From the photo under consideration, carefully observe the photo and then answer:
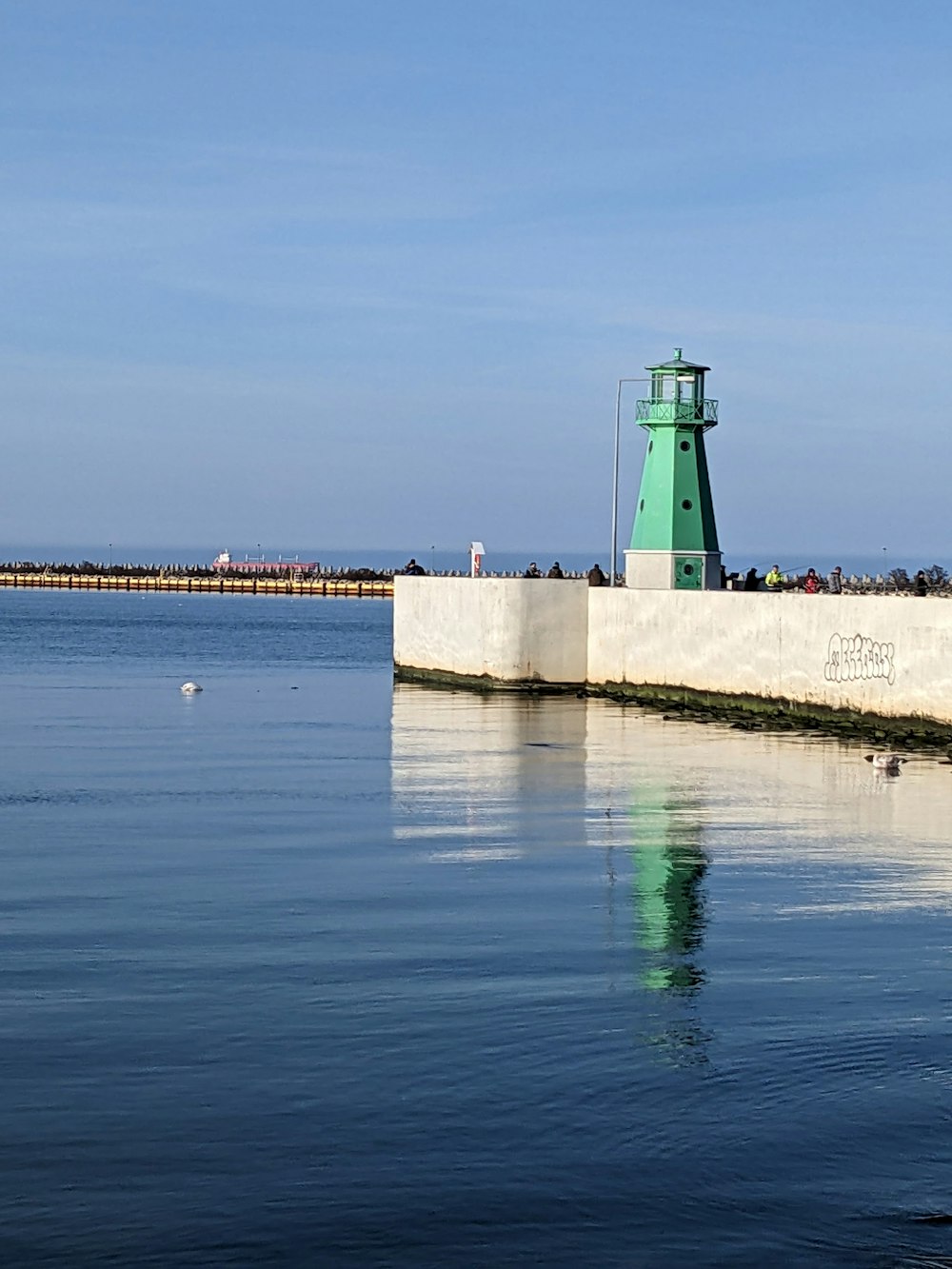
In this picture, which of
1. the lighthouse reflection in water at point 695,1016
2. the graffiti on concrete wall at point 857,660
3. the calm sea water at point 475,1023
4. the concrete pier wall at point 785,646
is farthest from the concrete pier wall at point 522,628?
the lighthouse reflection in water at point 695,1016

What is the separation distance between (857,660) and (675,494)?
10560 mm

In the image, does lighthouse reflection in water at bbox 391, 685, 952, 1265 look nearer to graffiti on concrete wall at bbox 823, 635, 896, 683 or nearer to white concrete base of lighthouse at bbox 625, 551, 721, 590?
graffiti on concrete wall at bbox 823, 635, 896, 683

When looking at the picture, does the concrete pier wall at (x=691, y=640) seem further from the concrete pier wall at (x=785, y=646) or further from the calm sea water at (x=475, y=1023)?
the calm sea water at (x=475, y=1023)

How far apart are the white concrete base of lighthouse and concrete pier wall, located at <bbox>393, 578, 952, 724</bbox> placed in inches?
67.1

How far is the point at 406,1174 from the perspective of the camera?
25.1 feet

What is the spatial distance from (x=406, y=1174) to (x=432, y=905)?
20.0 feet

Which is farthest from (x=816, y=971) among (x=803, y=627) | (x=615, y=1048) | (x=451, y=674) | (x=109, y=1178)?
(x=451, y=674)

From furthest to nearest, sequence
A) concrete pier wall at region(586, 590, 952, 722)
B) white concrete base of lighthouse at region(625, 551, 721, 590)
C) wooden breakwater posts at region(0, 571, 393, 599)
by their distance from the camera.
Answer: wooden breakwater posts at region(0, 571, 393, 599)
white concrete base of lighthouse at region(625, 551, 721, 590)
concrete pier wall at region(586, 590, 952, 722)

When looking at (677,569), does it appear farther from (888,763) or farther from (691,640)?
(888,763)

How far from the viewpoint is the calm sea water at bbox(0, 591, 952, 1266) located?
720 cm

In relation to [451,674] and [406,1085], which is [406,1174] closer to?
[406,1085]

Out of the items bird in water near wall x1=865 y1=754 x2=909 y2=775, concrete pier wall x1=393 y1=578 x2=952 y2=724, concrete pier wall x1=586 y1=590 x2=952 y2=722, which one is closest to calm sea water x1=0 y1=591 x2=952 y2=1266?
bird in water near wall x1=865 y1=754 x2=909 y2=775

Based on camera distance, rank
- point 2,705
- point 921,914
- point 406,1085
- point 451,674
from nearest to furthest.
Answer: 1. point 406,1085
2. point 921,914
3. point 2,705
4. point 451,674

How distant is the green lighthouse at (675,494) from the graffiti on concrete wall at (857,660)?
8684 mm
